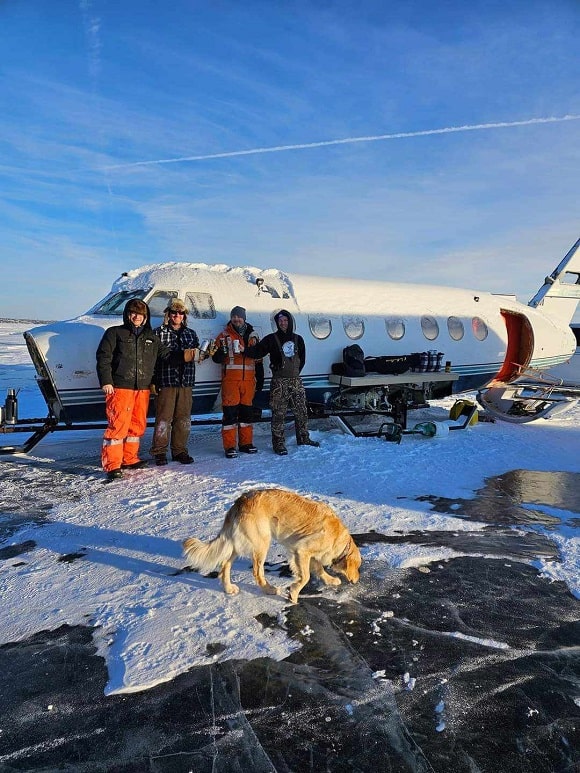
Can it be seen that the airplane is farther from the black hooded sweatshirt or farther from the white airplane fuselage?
the black hooded sweatshirt

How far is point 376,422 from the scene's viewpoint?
1047 cm

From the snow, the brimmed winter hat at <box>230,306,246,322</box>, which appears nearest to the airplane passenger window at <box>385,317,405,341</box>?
the snow

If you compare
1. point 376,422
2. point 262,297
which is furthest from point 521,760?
point 376,422

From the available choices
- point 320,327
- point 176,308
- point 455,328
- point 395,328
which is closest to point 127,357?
point 176,308

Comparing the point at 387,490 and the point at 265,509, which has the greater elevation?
the point at 265,509

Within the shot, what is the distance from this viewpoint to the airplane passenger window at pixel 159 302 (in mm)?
7461

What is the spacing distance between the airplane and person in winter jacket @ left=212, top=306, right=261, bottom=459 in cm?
44

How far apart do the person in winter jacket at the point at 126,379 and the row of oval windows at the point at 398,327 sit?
10.4ft

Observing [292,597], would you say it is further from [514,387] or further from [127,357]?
[514,387]

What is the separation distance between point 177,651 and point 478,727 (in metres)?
1.60

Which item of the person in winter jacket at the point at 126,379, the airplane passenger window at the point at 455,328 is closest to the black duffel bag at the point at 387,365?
the airplane passenger window at the point at 455,328

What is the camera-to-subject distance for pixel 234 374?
7.43 meters

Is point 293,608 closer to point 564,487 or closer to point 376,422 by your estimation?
point 564,487

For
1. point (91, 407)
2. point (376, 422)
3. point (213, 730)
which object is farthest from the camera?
point (376, 422)
